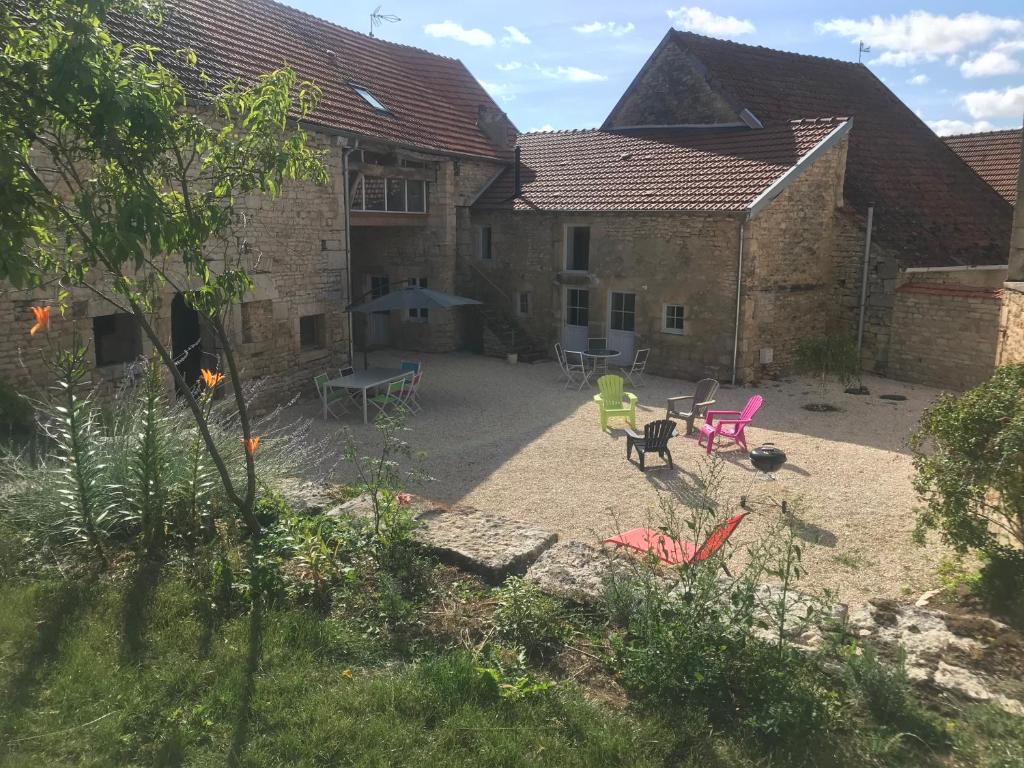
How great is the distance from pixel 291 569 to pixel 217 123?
9.04 meters

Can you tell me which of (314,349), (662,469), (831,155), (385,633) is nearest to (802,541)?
(662,469)

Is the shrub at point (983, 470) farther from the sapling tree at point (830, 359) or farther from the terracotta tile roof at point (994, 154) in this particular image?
the terracotta tile roof at point (994, 154)

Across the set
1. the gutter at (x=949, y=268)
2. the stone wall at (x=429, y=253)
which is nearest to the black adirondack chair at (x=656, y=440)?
the gutter at (x=949, y=268)

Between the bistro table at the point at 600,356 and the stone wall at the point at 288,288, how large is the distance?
501 centimetres

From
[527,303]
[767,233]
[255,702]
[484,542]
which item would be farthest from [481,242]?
[255,702]

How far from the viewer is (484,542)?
5480mm

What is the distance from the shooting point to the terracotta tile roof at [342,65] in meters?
13.4

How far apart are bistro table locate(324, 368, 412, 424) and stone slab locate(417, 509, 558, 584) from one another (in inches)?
267

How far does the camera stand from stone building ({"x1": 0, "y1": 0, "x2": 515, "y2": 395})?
38.8ft

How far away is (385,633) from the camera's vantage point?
4430 millimetres

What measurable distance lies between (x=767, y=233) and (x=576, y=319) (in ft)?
16.3

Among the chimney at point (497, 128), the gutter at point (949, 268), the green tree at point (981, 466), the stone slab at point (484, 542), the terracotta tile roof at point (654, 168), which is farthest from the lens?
the chimney at point (497, 128)

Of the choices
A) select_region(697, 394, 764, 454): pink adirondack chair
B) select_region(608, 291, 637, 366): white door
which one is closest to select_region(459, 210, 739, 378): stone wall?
select_region(608, 291, 637, 366): white door

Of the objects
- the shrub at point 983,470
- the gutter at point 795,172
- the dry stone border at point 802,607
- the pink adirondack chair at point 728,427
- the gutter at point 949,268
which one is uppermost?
the gutter at point 795,172
